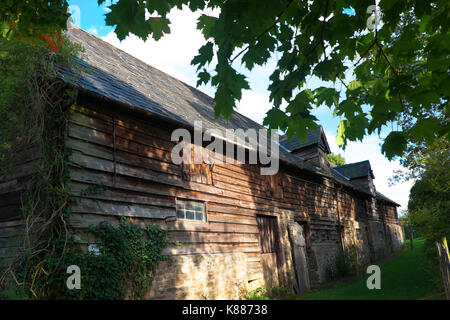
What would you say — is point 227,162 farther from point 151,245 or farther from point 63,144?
point 63,144

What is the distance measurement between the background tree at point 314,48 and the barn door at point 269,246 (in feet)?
25.0

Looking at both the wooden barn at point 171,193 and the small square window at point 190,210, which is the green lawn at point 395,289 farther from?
the small square window at point 190,210

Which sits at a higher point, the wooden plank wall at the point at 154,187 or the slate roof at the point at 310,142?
the slate roof at the point at 310,142

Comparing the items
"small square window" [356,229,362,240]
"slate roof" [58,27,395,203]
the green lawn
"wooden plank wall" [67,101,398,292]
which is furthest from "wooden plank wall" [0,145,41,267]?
"small square window" [356,229,362,240]

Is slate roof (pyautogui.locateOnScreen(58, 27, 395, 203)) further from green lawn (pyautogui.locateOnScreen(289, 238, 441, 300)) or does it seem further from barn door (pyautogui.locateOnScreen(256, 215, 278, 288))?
green lawn (pyautogui.locateOnScreen(289, 238, 441, 300))

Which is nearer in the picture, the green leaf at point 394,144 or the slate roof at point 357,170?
the green leaf at point 394,144

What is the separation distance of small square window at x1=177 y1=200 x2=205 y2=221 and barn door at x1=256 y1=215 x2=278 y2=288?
10.1 ft

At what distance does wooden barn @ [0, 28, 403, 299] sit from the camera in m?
6.21

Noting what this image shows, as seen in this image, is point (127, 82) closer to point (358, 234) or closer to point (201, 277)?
point (201, 277)

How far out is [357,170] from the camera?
2630 cm

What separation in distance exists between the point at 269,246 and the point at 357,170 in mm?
18072

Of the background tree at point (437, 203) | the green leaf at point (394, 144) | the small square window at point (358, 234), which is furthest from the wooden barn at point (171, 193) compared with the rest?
the small square window at point (358, 234)

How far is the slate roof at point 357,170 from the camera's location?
25.5 meters

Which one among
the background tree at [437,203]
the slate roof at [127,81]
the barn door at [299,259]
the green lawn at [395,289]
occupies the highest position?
the slate roof at [127,81]
